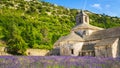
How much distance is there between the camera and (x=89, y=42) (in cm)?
4691

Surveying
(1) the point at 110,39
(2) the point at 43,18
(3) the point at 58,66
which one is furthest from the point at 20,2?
(3) the point at 58,66

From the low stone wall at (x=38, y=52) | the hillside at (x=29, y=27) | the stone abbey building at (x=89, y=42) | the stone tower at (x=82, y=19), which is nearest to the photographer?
the stone abbey building at (x=89, y=42)

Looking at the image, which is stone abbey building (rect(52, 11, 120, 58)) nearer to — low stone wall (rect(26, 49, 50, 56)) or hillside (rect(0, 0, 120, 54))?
low stone wall (rect(26, 49, 50, 56))

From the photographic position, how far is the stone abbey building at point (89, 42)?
40.5m

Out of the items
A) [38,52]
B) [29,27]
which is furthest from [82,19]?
[29,27]

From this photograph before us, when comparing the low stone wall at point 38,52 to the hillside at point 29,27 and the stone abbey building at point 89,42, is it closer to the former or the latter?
the hillside at point 29,27

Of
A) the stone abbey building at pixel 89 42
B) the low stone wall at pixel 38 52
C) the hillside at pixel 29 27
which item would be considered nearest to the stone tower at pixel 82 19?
the stone abbey building at pixel 89 42

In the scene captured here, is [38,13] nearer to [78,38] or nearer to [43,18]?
[43,18]

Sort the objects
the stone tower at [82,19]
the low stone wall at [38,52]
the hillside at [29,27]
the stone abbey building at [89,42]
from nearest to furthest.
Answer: the stone abbey building at [89,42], the hillside at [29,27], the low stone wall at [38,52], the stone tower at [82,19]

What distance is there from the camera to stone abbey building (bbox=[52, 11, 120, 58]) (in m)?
40.5

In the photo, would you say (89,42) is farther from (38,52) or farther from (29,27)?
(29,27)

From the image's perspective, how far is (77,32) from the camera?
51.7 m

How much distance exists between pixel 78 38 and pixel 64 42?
99.9 inches

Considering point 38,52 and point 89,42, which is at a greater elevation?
point 89,42
